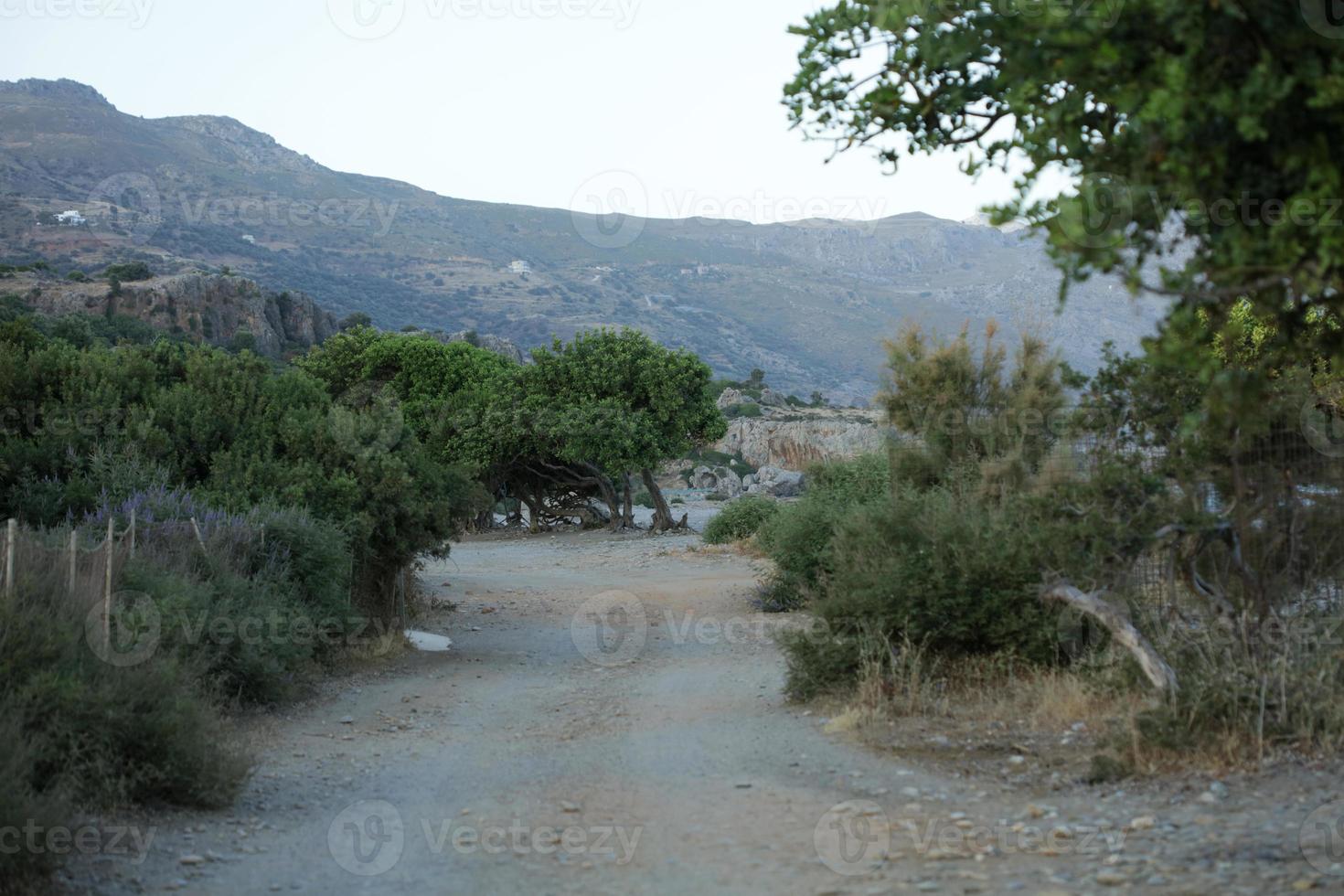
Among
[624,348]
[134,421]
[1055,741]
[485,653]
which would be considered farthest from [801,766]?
[624,348]

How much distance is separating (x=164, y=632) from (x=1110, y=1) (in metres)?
8.89

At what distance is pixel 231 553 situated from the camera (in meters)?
13.6

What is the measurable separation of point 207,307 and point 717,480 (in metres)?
29.0

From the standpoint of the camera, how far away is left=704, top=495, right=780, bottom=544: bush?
1262 inches

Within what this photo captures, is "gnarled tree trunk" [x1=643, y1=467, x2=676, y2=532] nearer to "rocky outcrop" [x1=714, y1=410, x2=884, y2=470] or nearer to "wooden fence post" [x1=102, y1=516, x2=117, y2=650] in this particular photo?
→ "rocky outcrop" [x1=714, y1=410, x2=884, y2=470]

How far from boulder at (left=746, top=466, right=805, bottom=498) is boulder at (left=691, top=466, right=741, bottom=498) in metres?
0.97

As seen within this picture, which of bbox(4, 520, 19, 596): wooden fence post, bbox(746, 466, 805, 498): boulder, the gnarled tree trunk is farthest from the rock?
bbox(4, 520, 19, 596): wooden fence post

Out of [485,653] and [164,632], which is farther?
[485,653]

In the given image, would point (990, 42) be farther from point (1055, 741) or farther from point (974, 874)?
point (1055, 741)

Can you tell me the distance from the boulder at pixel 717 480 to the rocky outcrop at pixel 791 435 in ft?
6.94

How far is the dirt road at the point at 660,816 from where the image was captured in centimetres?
651

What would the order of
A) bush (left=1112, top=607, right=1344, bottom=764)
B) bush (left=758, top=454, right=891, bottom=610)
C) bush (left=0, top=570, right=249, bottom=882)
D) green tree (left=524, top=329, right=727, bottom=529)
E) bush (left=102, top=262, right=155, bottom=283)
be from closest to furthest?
bush (left=0, top=570, right=249, bottom=882) < bush (left=1112, top=607, right=1344, bottom=764) < bush (left=758, top=454, right=891, bottom=610) < green tree (left=524, top=329, right=727, bottom=529) < bush (left=102, top=262, right=155, bottom=283)

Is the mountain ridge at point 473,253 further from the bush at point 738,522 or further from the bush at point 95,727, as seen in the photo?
the bush at point 95,727

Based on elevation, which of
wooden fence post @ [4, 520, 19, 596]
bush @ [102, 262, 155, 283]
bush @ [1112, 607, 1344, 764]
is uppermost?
bush @ [102, 262, 155, 283]
